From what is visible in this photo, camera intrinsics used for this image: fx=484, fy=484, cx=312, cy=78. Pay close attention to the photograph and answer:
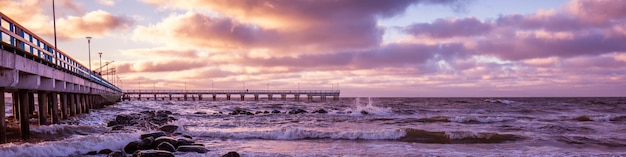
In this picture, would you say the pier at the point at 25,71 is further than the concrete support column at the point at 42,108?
No

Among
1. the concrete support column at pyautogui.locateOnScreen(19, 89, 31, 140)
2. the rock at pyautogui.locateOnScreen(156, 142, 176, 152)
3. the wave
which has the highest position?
the concrete support column at pyautogui.locateOnScreen(19, 89, 31, 140)

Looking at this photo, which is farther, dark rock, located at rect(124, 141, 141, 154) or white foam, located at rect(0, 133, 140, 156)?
dark rock, located at rect(124, 141, 141, 154)

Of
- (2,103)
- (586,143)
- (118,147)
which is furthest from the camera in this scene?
(586,143)

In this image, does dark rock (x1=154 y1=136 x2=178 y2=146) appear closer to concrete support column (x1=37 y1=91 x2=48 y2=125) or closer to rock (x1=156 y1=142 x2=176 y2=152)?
rock (x1=156 y1=142 x2=176 y2=152)

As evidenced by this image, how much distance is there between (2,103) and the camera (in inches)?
547

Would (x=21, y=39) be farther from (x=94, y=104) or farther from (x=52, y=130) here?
(x=94, y=104)

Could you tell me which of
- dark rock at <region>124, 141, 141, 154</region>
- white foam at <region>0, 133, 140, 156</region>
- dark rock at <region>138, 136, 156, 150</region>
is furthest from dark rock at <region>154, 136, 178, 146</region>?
white foam at <region>0, 133, 140, 156</region>

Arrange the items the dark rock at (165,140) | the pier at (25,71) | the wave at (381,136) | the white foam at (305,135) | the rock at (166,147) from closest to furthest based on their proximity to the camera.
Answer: the pier at (25,71)
the rock at (166,147)
the dark rock at (165,140)
the wave at (381,136)
the white foam at (305,135)

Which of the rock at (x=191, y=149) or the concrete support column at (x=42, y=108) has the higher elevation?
the concrete support column at (x=42, y=108)

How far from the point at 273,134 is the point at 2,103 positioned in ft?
38.1

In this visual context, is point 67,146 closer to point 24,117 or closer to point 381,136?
point 24,117

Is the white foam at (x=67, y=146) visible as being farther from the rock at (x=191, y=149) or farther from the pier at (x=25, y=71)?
the rock at (x=191, y=149)

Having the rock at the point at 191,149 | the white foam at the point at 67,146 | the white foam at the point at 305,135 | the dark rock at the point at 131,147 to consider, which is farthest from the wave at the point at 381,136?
the dark rock at the point at 131,147

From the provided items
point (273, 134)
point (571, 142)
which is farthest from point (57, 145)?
point (571, 142)
